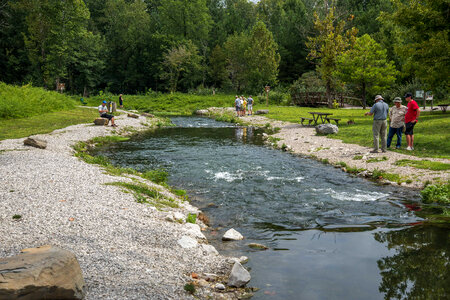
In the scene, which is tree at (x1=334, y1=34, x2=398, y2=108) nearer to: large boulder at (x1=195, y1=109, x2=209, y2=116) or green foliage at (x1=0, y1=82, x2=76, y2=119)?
large boulder at (x1=195, y1=109, x2=209, y2=116)

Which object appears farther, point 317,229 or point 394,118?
point 394,118

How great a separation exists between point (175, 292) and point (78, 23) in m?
65.3

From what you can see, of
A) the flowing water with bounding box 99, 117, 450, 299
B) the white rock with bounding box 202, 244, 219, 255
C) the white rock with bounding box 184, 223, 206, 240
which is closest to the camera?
the flowing water with bounding box 99, 117, 450, 299

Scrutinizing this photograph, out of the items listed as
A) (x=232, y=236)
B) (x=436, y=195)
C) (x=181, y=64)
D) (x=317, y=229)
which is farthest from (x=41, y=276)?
(x=181, y=64)

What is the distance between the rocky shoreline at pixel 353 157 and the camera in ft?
41.7

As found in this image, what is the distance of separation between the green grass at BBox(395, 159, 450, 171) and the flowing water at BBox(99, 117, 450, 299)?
2234 mm

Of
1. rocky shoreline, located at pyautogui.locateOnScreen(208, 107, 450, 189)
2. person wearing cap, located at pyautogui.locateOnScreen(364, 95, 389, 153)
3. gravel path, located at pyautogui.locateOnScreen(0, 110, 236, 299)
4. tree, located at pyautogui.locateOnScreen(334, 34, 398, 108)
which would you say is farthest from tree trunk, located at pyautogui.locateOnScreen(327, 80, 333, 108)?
gravel path, located at pyautogui.locateOnScreen(0, 110, 236, 299)

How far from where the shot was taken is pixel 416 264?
22.8 feet

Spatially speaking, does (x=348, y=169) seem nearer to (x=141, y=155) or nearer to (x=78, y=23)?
(x=141, y=155)

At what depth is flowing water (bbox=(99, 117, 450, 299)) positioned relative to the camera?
6.40m

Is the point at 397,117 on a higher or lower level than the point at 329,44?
lower

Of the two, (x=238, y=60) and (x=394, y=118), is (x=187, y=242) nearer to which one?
(x=394, y=118)

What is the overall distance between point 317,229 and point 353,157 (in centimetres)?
881

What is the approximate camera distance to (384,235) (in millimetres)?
8500
